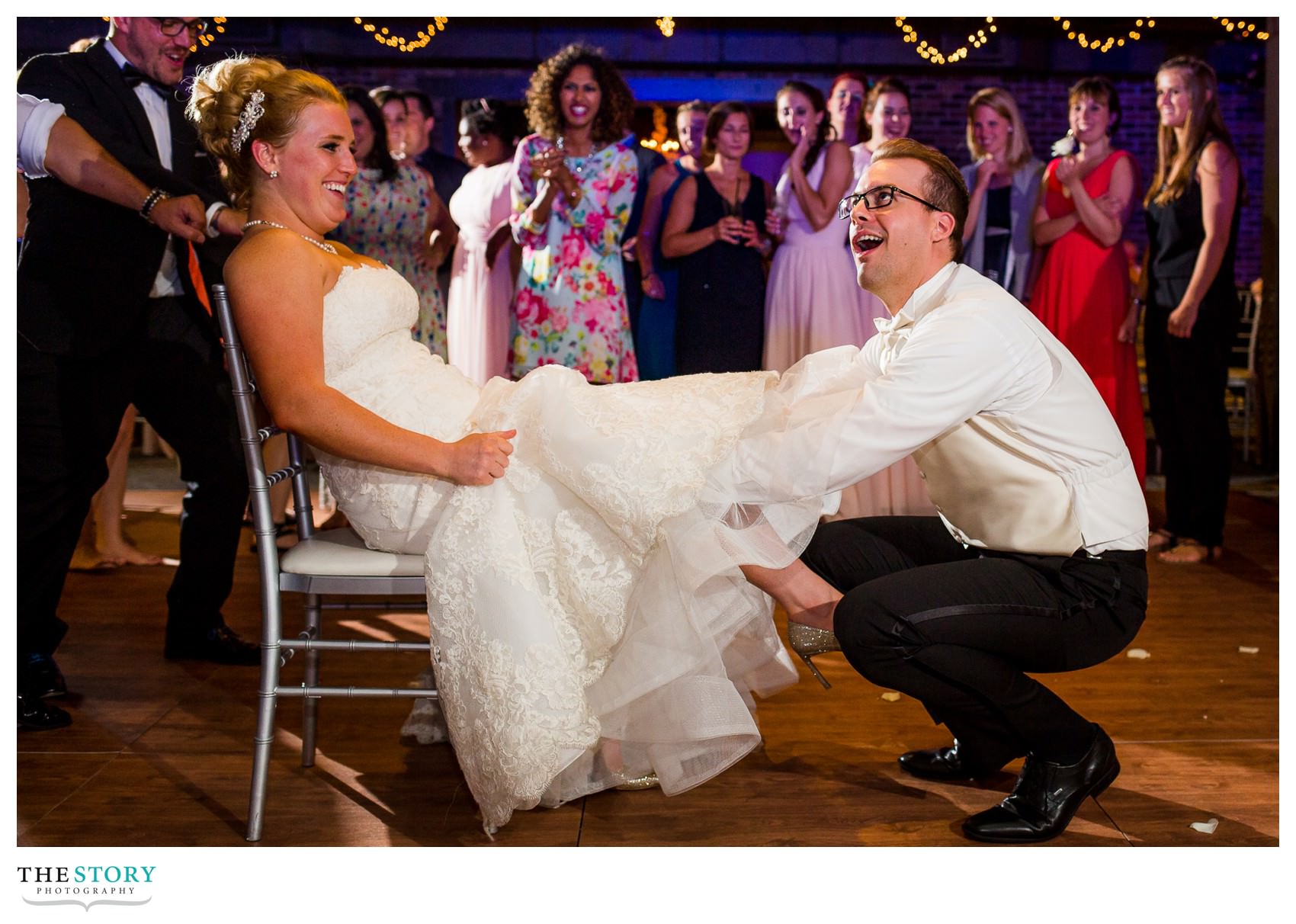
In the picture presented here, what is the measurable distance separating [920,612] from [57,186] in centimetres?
214

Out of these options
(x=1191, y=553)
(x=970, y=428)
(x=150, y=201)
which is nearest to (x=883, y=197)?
(x=970, y=428)

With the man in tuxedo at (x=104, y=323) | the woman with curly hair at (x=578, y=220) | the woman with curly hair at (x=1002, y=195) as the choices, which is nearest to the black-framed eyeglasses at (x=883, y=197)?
the man in tuxedo at (x=104, y=323)

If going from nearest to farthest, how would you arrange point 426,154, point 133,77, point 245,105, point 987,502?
point 987,502 → point 245,105 → point 133,77 → point 426,154

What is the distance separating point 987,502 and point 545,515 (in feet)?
2.51

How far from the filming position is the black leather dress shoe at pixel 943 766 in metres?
2.34

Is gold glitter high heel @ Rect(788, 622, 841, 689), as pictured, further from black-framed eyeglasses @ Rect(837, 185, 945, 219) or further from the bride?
black-framed eyeglasses @ Rect(837, 185, 945, 219)

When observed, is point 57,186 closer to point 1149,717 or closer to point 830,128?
point 1149,717

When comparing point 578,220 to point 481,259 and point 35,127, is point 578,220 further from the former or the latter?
point 35,127

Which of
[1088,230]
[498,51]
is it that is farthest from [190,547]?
[498,51]

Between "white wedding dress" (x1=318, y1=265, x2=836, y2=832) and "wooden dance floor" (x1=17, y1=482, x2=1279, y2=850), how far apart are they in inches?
8.7

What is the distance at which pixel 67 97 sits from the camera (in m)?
2.81

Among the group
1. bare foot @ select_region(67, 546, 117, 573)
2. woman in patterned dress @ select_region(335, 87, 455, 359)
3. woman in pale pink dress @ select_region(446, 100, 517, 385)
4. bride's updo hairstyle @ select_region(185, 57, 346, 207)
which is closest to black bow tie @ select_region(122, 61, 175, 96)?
bride's updo hairstyle @ select_region(185, 57, 346, 207)

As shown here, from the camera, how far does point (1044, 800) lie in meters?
2.08

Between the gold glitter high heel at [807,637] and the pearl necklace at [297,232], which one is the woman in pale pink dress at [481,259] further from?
the gold glitter high heel at [807,637]
